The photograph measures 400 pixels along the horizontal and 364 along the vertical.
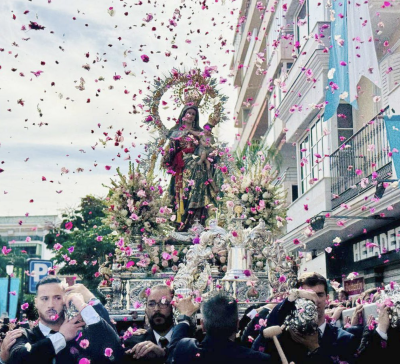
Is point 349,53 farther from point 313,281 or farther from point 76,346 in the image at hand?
point 76,346

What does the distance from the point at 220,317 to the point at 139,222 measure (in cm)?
703

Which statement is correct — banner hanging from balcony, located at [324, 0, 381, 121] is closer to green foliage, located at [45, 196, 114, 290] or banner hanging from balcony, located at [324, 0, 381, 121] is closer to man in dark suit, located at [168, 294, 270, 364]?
man in dark suit, located at [168, 294, 270, 364]

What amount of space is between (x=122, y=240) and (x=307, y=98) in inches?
345

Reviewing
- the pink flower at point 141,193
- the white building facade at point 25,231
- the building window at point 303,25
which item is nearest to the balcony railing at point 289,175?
the building window at point 303,25

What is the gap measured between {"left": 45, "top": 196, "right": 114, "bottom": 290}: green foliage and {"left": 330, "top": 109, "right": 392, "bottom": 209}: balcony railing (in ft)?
47.6

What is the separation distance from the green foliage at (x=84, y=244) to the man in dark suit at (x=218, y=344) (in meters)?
24.8

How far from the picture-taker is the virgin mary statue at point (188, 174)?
1299cm

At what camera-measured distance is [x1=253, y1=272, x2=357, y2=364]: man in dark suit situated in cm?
488

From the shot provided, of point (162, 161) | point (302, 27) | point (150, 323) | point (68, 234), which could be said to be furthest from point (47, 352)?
point (68, 234)

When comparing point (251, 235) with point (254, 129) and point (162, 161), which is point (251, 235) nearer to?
point (162, 161)

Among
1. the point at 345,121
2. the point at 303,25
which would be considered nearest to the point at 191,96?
the point at 345,121

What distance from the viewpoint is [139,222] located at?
1165 cm

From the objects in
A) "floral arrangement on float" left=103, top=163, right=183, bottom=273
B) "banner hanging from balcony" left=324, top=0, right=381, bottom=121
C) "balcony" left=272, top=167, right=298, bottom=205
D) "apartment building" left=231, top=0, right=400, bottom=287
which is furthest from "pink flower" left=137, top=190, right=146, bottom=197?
"balcony" left=272, top=167, right=298, bottom=205

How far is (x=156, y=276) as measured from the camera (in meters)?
10.9
